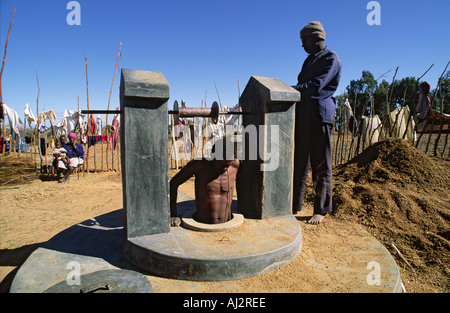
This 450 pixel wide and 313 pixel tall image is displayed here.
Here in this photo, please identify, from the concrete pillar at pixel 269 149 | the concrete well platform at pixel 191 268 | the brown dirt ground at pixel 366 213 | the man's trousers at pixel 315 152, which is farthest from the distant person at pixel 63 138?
the man's trousers at pixel 315 152

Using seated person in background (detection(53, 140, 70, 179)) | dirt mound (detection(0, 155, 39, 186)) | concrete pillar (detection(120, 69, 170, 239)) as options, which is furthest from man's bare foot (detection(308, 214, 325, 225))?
dirt mound (detection(0, 155, 39, 186))

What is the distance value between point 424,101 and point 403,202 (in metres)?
4.70

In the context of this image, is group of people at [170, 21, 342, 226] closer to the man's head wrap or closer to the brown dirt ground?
the man's head wrap

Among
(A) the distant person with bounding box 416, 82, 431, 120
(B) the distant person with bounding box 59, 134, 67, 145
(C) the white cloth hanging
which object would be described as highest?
(A) the distant person with bounding box 416, 82, 431, 120

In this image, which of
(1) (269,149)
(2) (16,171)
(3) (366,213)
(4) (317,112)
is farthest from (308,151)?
(2) (16,171)

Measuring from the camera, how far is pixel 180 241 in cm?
230

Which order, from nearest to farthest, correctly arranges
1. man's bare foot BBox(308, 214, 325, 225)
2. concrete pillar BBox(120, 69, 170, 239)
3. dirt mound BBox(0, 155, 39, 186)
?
concrete pillar BBox(120, 69, 170, 239), man's bare foot BBox(308, 214, 325, 225), dirt mound BBox(0, 155, 39, 186)

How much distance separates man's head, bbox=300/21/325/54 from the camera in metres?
3.11

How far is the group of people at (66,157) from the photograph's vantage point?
26.9 feet

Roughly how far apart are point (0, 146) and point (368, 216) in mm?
10825

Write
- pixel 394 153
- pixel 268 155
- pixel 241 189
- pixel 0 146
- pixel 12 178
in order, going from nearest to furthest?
pixel 268 155, pixel 241 189, pixel 394 153, pixel 12 178, pixel 0 146
